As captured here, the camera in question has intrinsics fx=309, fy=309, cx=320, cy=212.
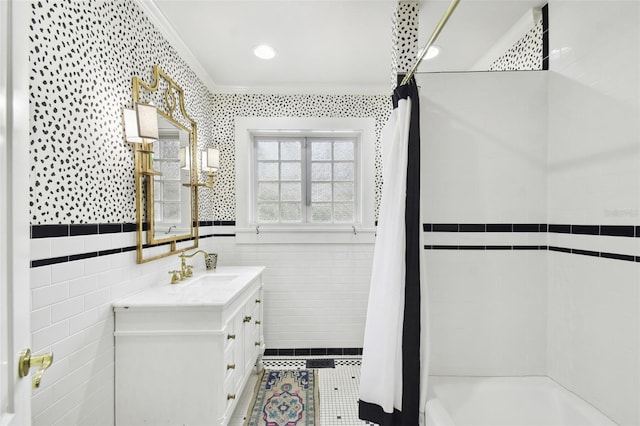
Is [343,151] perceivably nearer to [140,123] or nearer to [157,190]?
[157,190]

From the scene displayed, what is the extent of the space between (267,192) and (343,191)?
77cm

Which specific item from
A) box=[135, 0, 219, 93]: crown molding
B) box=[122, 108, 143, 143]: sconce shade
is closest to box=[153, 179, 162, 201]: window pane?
box=[122, 108, 143, 143]: sconce shade

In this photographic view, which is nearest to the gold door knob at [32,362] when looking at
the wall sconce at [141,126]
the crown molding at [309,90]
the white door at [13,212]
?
the white door at [13,212]

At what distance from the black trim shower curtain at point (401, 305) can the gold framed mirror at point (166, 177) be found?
1358mm

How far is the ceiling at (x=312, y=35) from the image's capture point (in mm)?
1857

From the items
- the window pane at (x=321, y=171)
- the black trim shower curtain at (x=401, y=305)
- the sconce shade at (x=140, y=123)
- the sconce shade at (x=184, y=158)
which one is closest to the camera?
the black trim shower curtain at (x=401, y=305)

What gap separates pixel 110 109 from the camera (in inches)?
60.9

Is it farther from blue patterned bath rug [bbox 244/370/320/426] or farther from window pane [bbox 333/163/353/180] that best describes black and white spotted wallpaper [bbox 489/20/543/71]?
blue patterned bath rug [bbox 244/370/320/426]

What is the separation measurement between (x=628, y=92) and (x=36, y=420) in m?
2.64

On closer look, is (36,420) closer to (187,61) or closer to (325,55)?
(187,61)

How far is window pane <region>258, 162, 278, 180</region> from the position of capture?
311 cm

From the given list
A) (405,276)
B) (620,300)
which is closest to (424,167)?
(405,276)

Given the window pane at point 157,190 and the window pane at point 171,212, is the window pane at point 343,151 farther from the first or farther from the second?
the window pane at point 157,190

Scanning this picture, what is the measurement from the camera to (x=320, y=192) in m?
3.11
